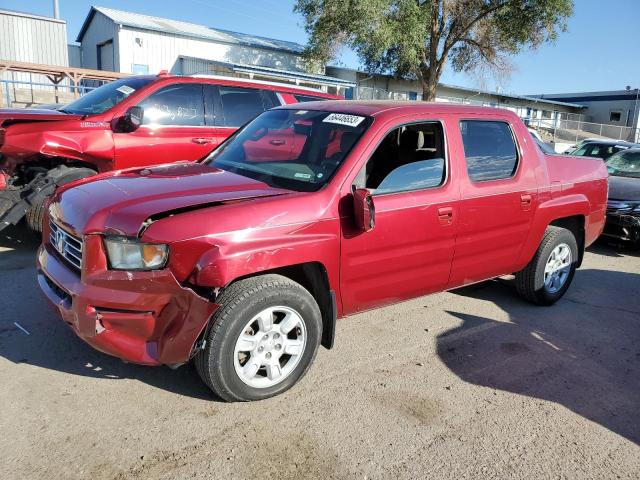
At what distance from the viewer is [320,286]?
3385 mm

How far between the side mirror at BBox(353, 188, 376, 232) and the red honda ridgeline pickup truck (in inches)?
0.5

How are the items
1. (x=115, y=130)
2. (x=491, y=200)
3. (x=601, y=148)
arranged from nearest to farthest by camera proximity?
(x=491, y=200), (x=115, y=130), (x=601, y=148)

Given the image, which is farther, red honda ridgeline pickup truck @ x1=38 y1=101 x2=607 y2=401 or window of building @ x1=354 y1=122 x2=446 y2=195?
window of building @ x1=354 y1=122 x2=446 y2=195

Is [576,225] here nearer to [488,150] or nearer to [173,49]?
[488,150]

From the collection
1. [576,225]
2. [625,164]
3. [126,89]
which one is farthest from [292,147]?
[625,164]

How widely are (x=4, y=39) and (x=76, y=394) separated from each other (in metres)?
32.1

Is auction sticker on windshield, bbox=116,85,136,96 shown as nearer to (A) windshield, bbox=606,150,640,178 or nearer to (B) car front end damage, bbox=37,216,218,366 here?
(B) car front end damage, bbox=37,216,218,366

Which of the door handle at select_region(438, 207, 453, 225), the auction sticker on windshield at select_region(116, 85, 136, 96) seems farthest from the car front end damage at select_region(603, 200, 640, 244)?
the auction sticker on windshield at select_region(116, 85, 136, 96)

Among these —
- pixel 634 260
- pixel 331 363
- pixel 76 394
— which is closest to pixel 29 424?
pixel 76 394

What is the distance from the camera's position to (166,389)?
3.28 metres

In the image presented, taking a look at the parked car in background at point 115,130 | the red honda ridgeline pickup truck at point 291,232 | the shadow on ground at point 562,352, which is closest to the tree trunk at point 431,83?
the parked car in background at point 115,130

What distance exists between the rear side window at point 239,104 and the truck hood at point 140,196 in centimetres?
319

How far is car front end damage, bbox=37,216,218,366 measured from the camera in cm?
280

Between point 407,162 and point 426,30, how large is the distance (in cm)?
2332
